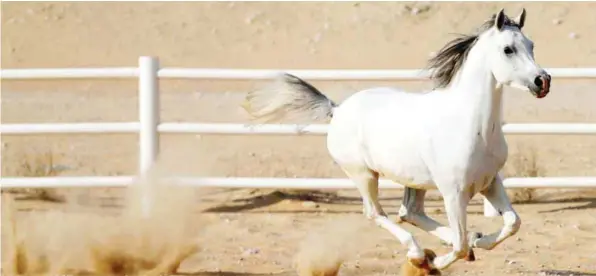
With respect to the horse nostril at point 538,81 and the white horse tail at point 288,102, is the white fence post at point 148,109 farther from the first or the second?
the horse nostril at point 538,81

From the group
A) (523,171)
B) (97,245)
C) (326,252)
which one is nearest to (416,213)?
(326,252)

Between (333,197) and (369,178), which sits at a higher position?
(369,178)

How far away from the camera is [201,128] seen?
8680mm

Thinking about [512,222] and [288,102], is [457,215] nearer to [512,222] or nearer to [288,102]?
[512,222]

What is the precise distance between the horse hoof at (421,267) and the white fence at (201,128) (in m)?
2.18

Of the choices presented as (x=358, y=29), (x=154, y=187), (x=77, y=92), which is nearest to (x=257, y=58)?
(x=358, y=29)

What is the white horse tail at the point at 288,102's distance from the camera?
6645mm

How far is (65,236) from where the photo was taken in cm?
663

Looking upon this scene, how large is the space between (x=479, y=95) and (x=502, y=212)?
60 cm

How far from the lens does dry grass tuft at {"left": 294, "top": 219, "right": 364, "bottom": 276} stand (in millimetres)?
6316

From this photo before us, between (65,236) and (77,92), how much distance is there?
517 inches

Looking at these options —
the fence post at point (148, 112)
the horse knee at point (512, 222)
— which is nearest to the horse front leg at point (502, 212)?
the horse knee at point (512, 222)

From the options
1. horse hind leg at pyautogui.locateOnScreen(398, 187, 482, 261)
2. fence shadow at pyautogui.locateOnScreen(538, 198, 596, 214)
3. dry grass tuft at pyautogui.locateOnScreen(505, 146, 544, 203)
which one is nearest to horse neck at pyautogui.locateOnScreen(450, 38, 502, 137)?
horse hind leg at pyautogui.locateOnScreen(398, 187, 482, 261)

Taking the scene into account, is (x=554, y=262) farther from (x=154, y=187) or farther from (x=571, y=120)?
(x=571, y=120)
